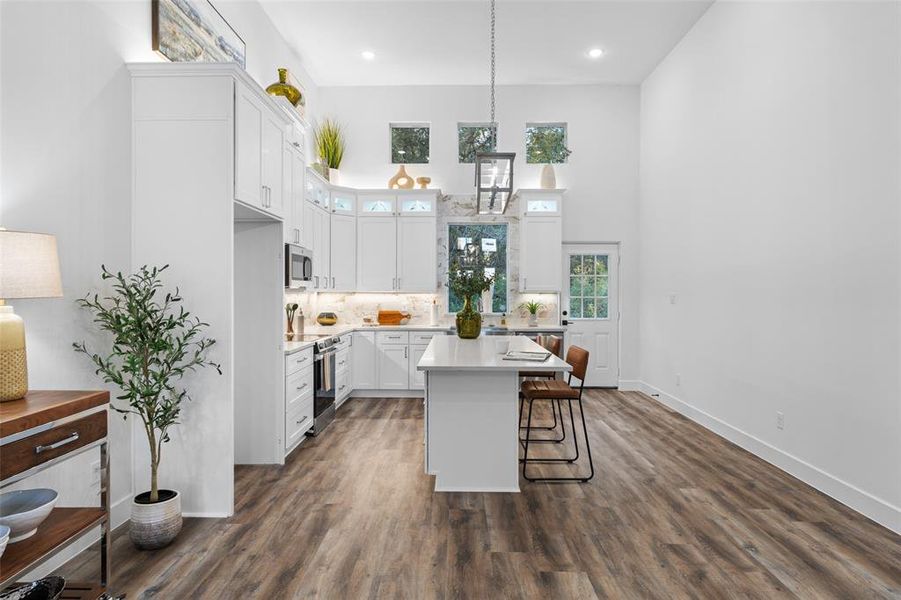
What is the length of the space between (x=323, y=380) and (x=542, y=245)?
11.4ft

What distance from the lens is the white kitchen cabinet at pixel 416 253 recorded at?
6547 mm

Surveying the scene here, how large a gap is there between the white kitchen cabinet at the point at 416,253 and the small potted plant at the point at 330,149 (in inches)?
42.3

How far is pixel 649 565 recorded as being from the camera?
94.4 inches

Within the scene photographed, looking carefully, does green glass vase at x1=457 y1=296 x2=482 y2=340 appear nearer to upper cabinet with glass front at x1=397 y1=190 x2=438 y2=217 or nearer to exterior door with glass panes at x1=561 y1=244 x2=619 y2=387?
upper cabinet with glass front at x1=397 y1=190 x2=438 y2=217

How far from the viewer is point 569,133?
6.89 m

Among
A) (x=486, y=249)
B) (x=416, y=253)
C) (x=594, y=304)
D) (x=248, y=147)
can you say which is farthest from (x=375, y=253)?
(x=248, y=147)

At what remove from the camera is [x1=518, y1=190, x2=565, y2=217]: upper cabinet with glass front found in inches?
261

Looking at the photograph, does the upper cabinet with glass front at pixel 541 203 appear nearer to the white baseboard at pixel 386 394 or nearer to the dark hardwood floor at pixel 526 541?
the white baseboard at pixel 386 394

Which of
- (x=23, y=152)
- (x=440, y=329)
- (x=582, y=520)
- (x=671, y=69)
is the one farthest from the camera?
(x=440, y=329)

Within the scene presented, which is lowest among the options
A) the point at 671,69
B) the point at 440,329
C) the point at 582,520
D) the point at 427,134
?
the point at 582,520

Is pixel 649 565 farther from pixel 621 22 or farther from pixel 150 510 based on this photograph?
pixel 621 22

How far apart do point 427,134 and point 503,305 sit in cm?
268

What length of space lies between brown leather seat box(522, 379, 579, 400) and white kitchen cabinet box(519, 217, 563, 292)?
2.95 metres

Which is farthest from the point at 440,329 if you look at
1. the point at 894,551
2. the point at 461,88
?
the point at 894,551
